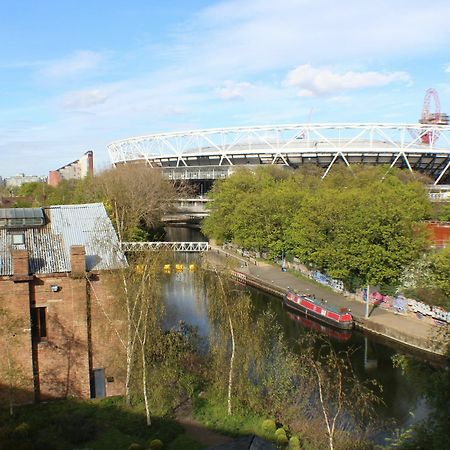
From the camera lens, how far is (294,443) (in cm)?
1384

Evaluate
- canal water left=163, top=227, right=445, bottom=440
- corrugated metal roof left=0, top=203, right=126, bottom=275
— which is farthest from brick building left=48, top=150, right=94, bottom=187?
corrugated metal roof left=0, top=203, right=126, bottom=275

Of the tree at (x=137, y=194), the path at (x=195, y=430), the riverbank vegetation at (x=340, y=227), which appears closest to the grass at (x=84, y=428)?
the path at (x=195, y=430)

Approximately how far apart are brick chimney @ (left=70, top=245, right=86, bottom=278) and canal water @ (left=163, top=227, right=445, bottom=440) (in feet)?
19.8

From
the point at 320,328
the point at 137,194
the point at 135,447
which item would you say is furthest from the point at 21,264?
the point at 137,194

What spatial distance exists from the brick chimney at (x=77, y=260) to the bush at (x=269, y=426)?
24.9ft

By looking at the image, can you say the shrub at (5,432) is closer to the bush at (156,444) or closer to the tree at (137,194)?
the bush at (156,444)

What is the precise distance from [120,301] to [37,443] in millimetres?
5033

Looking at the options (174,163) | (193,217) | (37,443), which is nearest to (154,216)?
(193,217)

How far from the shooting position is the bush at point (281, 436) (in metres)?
13.8

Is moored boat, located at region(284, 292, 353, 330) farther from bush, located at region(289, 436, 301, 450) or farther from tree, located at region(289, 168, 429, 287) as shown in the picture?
bush, located at region(289, 436, 301, 450)

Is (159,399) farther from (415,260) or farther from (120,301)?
(415,260)

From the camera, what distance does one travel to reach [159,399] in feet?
53.3

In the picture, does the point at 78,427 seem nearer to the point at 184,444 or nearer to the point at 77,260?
the point at 184,444

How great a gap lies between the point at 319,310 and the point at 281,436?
645 inches
